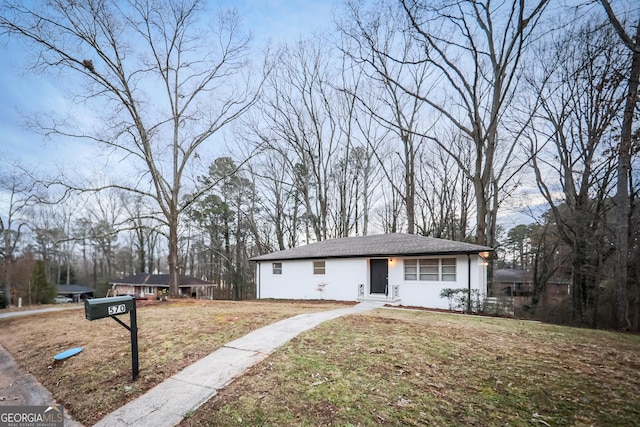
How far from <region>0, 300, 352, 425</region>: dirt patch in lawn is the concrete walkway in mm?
194

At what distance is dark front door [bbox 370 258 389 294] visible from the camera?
510 inches

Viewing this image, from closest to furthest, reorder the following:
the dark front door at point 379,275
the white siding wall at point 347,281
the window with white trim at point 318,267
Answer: the white siding wall at point 347,281 < the dark front door at point 379,275 < the window with white trim at point 318,267

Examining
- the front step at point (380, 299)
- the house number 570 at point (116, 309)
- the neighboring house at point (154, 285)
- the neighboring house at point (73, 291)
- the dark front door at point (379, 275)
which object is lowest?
the neighboring house at point (73, 291)

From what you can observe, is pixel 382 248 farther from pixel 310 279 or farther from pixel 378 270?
pixel 310 279

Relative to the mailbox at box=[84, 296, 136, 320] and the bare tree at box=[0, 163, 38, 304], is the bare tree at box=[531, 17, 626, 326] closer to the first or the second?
the mailbox at box=[84, 296, 136, 320]

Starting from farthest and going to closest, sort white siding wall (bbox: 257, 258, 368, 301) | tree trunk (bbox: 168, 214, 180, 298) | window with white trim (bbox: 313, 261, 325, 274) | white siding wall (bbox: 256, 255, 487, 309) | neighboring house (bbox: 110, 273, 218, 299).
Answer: neighboring house (bbox: 110, 273, 218, 299)
window with white trim (bbox: 313, 261, 325, 274)
white siding wall (bbox: 257, 258, 368, 301)
tree trunk (bbox: 168, 214, 180, 298)
white siding wall (bbox: 256, 255, 487, 309)

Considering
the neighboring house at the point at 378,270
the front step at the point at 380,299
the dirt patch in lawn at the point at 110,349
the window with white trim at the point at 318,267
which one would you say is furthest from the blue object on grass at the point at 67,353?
the window with white trim at the point at 318,267

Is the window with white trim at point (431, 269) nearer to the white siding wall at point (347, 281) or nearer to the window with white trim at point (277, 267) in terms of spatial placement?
the white siding wall at point (347, 281)

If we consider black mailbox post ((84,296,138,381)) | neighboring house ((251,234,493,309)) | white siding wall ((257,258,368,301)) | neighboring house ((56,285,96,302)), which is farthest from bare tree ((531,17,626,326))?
neighboring house ((56,285,96,302))

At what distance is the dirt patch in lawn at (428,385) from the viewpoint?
2.74 m

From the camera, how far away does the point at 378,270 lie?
1316 cm

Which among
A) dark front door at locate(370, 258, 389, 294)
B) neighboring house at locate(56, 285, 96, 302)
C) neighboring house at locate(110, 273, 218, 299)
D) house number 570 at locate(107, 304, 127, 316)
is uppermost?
house number 570 at locate(107, 304, 127, 316)

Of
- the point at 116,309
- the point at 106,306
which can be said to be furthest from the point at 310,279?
the point at 106,306

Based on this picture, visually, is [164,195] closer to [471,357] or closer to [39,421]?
[39,421]
